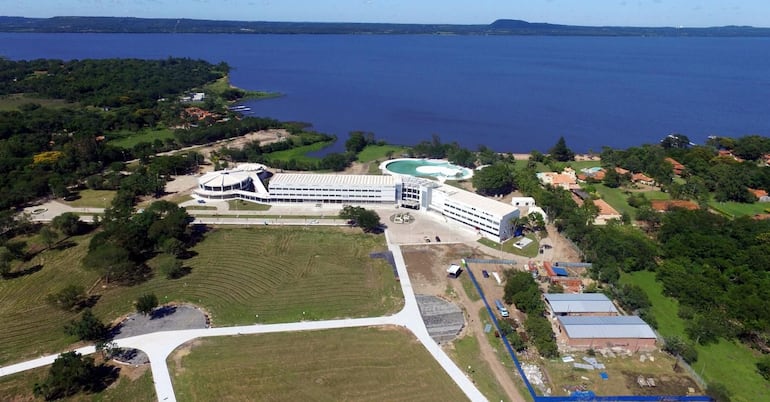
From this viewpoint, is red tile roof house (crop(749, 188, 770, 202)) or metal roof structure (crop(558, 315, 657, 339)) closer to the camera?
metal roof structure (crop(558, 315, 657, 339))

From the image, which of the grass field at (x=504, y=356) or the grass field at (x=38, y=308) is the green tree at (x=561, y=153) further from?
the grass field at (x=38, y=308)

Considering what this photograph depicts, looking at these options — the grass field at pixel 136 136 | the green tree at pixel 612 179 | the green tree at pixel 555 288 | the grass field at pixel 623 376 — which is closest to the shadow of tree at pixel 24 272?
the grass field at pixel 136 136

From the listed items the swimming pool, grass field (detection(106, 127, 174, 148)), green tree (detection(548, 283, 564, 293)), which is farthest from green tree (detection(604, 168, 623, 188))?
grass field (detection(106, 127, 174, 148))

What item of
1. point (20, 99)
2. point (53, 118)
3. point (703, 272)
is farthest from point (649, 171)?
point (20, 99)

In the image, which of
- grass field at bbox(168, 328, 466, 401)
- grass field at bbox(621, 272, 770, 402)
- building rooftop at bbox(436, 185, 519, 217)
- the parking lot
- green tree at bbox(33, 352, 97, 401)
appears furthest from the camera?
building rooftop at bbox(436, 185, 519, 217)

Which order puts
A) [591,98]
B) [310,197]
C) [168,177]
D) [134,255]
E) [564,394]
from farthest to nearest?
1. [591,98]
2. [168,177]
3. [310,197]
4. [134,255]
5. [564,394]

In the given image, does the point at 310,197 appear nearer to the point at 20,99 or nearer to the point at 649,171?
the point at 649,171

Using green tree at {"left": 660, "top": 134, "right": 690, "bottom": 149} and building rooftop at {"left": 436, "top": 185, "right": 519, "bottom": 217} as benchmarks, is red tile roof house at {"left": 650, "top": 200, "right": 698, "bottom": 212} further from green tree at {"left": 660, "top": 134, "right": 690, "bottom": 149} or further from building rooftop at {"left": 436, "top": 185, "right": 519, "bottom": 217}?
green tree at {"left": 660, "top": 134, "right": 690, "bottom": 149}

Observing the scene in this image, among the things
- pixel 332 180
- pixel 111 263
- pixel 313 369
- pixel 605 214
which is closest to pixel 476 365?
pixel 313 369
